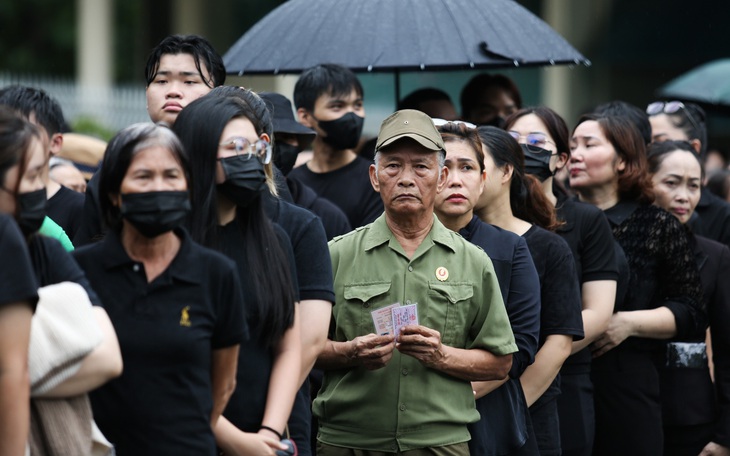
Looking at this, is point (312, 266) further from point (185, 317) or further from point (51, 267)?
point (51, 267)

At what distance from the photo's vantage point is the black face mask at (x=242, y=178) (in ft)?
Result: 12.6

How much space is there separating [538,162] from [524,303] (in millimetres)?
1092

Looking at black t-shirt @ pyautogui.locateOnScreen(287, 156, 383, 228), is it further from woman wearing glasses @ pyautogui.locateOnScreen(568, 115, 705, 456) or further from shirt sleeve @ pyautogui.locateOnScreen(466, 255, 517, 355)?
shirt sleeve @ pyautogui.locateOnScreen(466, 255, 517, 355)

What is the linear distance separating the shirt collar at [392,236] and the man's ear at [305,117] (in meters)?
1.94

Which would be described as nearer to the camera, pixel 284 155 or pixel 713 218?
pixel 284 155

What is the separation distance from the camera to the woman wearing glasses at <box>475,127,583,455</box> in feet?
17.0

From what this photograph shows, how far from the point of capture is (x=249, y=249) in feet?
12.8

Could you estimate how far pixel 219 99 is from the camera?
13.1 ft

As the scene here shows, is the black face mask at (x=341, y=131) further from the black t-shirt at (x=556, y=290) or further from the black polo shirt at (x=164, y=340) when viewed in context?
the black polo shirt at (x=164, y=340)

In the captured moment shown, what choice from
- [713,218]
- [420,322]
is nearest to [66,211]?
[420,322]

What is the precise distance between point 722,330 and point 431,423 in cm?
271

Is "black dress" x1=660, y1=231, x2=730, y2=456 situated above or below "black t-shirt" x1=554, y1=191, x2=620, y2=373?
below

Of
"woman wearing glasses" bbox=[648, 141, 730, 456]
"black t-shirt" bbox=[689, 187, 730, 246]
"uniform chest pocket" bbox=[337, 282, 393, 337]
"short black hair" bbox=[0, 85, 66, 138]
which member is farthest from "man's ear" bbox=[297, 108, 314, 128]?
"black t-shirt" bbox=[689, 187, 730, 246]

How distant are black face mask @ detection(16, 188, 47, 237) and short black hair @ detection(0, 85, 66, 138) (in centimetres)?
161
